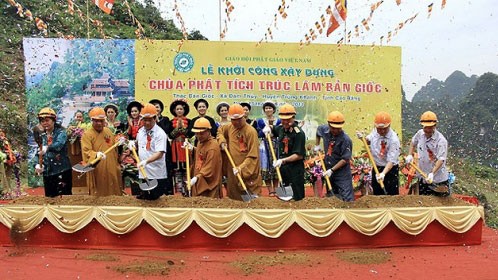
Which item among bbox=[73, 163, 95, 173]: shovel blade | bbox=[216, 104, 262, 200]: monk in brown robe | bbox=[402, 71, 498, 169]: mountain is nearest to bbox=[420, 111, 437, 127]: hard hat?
bbox=[216, 104, 262, 200]: monk in brown robe

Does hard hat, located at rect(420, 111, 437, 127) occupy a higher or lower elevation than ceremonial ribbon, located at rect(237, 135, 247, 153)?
higher

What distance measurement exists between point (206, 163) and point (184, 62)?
14.0 ft

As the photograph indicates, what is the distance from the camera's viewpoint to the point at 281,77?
997 centimetres

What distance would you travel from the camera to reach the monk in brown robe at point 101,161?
6.05 meters

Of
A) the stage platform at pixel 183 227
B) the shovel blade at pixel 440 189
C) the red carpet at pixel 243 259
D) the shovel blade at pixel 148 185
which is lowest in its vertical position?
the red carpet at pixel 243 259

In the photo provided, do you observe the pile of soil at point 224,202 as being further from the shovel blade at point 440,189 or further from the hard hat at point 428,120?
the hard hat at point 428,120

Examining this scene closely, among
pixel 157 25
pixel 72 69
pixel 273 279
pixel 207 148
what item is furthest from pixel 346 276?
pixel 157 25

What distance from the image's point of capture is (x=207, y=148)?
6.00 metres

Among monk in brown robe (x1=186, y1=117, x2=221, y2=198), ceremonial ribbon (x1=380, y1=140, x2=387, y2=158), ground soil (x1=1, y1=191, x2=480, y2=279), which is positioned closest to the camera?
ground soil (x1=1, y1=191, x2=480, y2=279)

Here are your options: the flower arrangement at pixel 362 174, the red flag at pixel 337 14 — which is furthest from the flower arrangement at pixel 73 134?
the red flag at pixel 337 14

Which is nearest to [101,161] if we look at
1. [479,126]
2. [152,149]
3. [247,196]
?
[152,149]

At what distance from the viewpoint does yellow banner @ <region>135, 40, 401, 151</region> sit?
972cm

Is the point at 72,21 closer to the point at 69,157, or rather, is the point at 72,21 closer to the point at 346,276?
the point at 69,157

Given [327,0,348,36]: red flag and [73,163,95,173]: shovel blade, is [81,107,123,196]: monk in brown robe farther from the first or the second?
[327,0,348,36]: red flag
